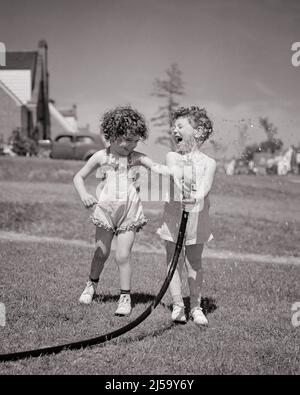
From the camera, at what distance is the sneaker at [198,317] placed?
4.17m

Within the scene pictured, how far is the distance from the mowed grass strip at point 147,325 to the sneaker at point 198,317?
1.9 inches

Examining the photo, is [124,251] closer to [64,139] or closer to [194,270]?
[194,270]

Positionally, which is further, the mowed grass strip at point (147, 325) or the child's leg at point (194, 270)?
the child's leg at point (194, 270)

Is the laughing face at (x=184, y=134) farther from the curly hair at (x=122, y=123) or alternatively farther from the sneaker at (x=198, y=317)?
the sneaker at (x=198, y=317)

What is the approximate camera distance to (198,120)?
4.37 meters

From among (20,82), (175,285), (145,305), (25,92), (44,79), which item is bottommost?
(145,305)

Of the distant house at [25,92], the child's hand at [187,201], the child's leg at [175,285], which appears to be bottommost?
the child's leg at [175,285]

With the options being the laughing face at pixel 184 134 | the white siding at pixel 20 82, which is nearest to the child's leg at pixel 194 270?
the laughing face at pixel 184 134

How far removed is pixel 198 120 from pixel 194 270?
46.8 inches

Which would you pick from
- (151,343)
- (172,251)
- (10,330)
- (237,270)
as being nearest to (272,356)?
(151,343)

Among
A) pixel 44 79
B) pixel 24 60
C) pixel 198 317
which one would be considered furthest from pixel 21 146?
pixel 198 317

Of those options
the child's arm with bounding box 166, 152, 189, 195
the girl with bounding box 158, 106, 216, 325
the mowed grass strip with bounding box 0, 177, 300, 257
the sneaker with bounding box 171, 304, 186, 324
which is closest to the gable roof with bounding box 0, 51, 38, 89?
the mowed grass strip with bounding box 0, 177, 300, 257

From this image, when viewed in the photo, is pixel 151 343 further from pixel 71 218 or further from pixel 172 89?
pixel 172 89

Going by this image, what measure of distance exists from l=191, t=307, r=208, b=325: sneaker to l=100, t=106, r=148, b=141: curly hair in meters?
1.43
